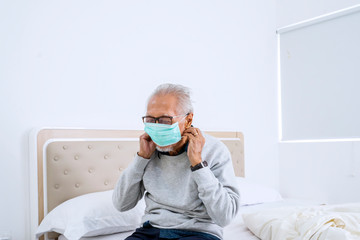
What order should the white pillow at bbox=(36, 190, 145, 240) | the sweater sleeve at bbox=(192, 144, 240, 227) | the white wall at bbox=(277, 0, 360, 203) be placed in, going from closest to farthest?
1. the sweater sleeve at bbox=(192, 144, 240, 227)
2. the white pillow at bbox=(36, 190, 145, 240)
3. the white wall at bbox=(277, 0, 360, 203)

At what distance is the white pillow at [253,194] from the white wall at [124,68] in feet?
1.74

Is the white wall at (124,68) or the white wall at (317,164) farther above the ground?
the white wall at (124,68)

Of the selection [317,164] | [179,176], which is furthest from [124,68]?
[317,164]

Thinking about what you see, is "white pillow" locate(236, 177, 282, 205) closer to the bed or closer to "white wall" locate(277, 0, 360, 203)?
the bed

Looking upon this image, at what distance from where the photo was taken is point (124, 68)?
240 centimetres

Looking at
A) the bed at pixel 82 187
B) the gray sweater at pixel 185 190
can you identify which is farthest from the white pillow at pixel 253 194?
the gray sweater at pixel 185 190

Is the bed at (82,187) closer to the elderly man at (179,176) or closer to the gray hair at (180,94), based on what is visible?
the elderly man at (179,176)

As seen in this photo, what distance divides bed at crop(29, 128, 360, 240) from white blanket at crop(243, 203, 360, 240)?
0.04 m

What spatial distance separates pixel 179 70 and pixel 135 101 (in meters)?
0.49

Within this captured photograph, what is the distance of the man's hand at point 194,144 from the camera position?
4.35ft

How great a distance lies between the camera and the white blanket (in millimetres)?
1281

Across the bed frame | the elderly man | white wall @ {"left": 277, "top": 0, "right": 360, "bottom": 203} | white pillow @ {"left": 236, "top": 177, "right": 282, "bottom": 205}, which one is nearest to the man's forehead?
the elderly man

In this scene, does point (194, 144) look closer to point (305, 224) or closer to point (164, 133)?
point (164, 133)

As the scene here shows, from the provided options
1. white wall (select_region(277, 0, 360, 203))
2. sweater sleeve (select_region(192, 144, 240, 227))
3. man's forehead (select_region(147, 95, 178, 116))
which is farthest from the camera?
white wall (select_region(277, 0, 360, 203))
